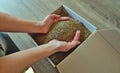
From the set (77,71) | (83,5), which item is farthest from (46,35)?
(83,5)

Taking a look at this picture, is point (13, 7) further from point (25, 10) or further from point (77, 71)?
point (77, 71)

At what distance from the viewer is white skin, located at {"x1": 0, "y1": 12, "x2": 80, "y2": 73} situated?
85cm

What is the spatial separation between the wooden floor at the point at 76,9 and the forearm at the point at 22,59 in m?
0.24

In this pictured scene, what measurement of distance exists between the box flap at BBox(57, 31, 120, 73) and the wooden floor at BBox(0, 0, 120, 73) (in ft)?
0.91

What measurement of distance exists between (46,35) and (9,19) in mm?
184

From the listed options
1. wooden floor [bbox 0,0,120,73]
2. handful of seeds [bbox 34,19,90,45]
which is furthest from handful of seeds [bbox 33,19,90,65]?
wooden floor [bbox 0,0,120,73]

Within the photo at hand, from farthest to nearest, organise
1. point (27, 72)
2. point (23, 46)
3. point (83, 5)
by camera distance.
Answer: point (83, 5) < point (23, 46) < point (27, 72)

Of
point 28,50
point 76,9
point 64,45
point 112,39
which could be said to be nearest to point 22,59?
point 28,50

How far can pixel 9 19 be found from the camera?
3.40 feet

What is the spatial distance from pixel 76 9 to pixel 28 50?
471mm

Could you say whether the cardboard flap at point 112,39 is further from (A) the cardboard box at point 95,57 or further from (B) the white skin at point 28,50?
(B) the white skin at point 28,50

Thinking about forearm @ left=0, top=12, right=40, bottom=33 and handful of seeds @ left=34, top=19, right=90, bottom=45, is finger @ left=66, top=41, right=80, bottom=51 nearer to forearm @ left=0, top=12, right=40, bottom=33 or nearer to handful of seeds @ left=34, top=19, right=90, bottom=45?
handful of seeds @ left=34, top=19, right=90, bottom=45

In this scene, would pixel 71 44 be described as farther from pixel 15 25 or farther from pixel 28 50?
pixel 15 25

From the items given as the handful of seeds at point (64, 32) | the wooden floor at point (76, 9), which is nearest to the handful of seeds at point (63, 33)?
the handful of seeds at point (64, 32)
